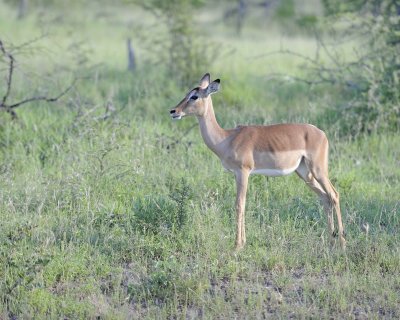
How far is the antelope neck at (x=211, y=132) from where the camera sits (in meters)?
5.99

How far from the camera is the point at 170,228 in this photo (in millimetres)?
6000

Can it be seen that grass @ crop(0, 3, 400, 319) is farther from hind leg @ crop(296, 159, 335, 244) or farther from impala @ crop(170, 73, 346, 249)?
impala @ crop(170, 73, 346, 249)

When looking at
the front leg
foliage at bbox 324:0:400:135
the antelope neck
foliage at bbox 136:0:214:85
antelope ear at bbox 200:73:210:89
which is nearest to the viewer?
the front leg

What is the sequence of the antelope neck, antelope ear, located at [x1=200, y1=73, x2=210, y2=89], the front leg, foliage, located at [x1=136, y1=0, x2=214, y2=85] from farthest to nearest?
foliage, located at [x1=136, y1=0, x2=214, y2=85], antelope ear, located at [x1=200, y1=73, x2=210, y2=89], the antelope neck, the front leg

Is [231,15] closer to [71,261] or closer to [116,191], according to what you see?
[116,191]

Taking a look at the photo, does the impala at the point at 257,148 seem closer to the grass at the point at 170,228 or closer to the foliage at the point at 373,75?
the grass at the point at 170,228

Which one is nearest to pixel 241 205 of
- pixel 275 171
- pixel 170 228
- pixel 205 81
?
pixel 275 171

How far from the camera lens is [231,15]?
2325cm

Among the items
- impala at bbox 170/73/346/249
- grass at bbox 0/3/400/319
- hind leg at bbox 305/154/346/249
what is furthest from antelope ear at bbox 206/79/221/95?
hind leg at bbox 305/154/346/249

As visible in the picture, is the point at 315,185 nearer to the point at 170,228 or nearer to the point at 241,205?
the point at 241,205

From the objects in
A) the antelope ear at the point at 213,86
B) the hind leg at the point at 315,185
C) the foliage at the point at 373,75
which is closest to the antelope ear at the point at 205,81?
the antelope ear at the point at 213,86

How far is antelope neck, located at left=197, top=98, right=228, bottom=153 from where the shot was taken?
5992 millimetres

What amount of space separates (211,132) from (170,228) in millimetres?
808

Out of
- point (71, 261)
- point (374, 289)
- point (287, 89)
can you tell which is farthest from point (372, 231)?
point (287, 89)
